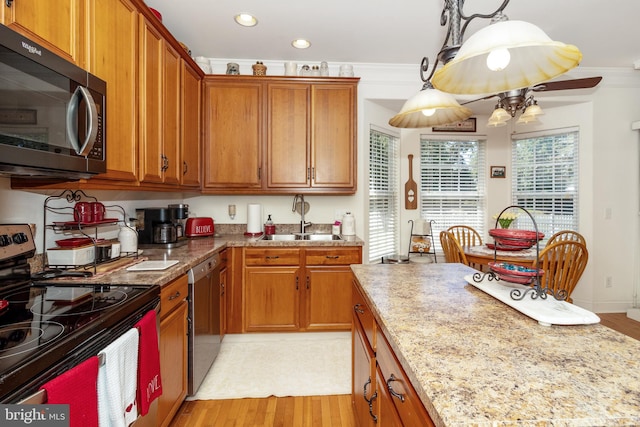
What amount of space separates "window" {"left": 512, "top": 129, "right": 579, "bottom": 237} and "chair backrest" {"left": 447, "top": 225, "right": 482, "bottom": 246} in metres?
0.67

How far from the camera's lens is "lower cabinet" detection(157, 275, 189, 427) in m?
1.60

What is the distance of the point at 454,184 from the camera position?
4.40 m

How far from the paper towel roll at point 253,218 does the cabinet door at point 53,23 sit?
79.4 inches

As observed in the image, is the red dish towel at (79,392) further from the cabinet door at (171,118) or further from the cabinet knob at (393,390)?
the cabinet door at (171,118)

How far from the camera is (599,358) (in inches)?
30.8

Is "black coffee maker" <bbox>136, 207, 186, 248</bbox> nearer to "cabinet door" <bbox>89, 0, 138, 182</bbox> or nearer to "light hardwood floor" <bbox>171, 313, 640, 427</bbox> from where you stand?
"cabinet door" <bbox>89, 0, 138, 182</bbox>

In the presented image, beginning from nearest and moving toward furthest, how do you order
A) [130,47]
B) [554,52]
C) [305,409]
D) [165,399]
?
[554,52] → [165,399] → [130,47] → [305,409]

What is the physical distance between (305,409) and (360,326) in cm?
86

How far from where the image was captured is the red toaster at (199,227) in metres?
3.09

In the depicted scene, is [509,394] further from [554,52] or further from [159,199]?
[159,199]

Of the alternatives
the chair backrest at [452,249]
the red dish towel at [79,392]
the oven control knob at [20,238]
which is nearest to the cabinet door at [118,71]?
the oven control knob at [20,238]

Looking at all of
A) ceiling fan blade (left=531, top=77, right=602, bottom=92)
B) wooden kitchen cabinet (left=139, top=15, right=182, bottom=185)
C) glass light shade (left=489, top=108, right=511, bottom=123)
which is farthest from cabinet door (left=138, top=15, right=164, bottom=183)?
ceiling fan blade (left=531, top=77, right=602, bottom=92)

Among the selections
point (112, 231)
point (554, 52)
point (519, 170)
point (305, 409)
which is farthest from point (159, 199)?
point (519, 170)

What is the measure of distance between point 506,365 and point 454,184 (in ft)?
13.2
